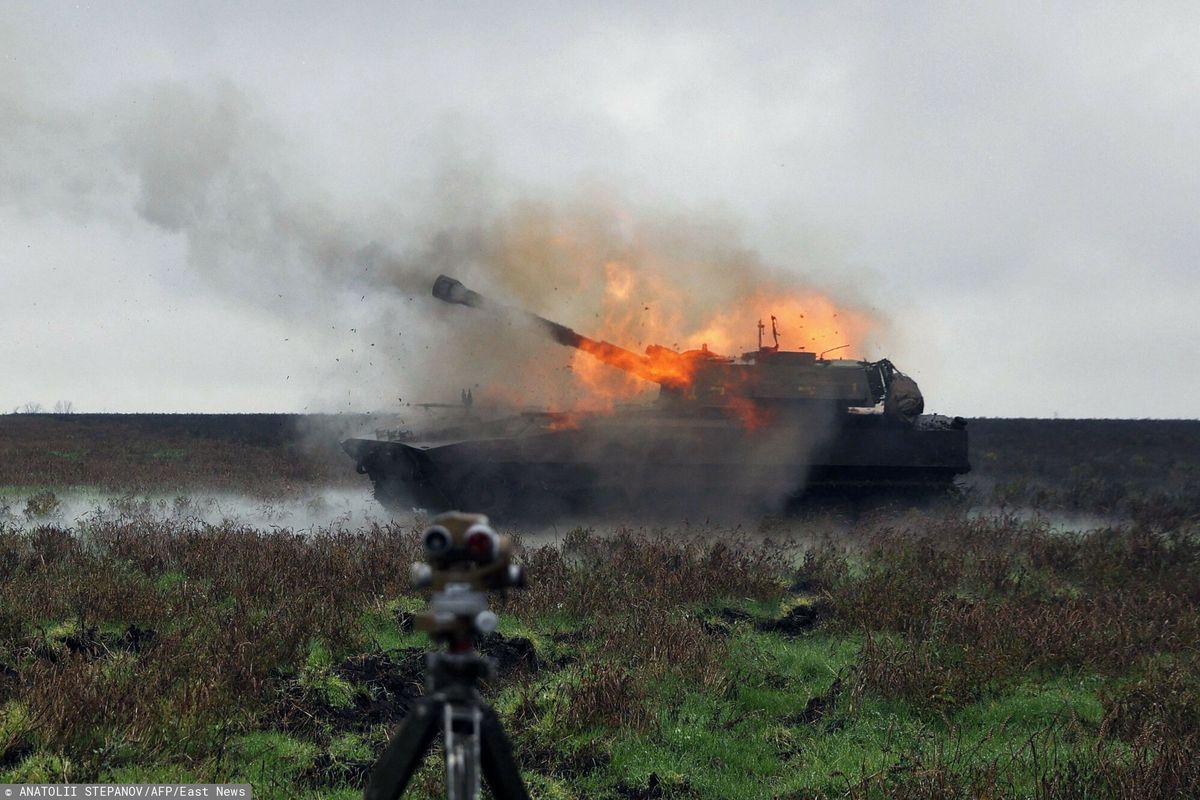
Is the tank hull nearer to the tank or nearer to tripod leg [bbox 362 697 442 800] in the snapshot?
the tank

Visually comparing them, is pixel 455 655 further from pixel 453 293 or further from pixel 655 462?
pixel 453 293

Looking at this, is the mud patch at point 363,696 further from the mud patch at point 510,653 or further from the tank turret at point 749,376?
the tank turret at point 749,376

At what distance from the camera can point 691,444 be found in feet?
53.4

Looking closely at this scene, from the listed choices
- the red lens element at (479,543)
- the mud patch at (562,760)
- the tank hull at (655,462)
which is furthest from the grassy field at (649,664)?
the red lens element at (479,543)

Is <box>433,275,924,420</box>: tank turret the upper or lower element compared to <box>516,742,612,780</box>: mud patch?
upper

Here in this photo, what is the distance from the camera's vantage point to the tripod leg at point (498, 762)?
8.17 ft

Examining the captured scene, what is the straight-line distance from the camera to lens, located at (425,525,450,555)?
2.33 meters

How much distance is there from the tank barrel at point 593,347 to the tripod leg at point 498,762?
49.1ft

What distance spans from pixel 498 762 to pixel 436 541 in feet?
2.27

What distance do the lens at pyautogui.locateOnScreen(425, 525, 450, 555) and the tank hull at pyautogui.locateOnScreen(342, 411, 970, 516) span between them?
1252 centimetres

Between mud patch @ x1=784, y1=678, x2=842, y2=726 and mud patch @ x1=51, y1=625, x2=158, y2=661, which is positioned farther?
mud patch @ x1=51, y1=625, x2=158, y2=661

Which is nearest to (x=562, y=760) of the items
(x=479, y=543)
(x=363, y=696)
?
(x=363, y=696)

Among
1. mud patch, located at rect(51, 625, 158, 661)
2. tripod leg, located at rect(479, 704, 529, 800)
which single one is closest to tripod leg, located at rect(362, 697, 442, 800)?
tripod leg, located at rect(479, 704, 529, 800)

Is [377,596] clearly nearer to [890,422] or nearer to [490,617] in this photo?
[490,617]
